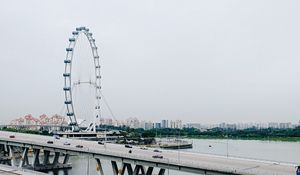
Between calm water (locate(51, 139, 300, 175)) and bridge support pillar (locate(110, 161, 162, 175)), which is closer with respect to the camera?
bridge support pillar (locate(110, 161, 162, 175))

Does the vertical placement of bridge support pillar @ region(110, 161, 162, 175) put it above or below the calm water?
above

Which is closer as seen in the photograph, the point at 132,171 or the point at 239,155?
the point at 132,171

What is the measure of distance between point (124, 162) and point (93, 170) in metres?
13.2

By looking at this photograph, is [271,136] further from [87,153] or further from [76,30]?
[87,153]

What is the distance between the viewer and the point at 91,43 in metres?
80.3

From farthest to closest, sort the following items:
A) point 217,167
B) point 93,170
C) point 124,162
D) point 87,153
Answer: point 93,170, point 87,153, point 124,162, point 217,167

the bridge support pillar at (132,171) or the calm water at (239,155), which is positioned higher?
the bridge support pillar at (132,171)

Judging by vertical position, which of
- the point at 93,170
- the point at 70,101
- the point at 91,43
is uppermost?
the point at 91,43

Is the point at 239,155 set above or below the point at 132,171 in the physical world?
below

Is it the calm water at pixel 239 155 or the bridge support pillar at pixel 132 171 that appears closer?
the bridge support pillar at pixel 132 171

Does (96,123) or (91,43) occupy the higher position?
(91,43)

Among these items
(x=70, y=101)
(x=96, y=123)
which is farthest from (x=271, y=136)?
(x=70, y=101)

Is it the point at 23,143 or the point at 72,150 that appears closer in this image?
the point at 72,150

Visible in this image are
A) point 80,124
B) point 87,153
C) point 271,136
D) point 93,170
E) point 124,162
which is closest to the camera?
point 124,162
